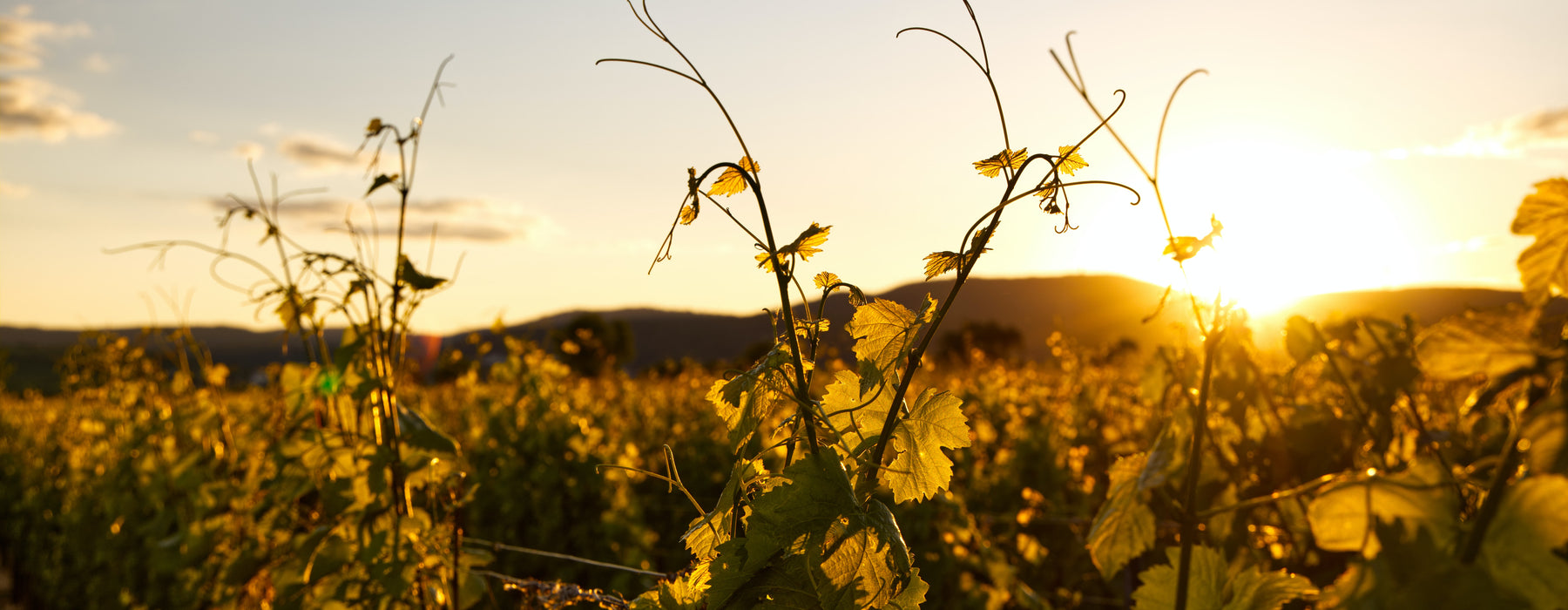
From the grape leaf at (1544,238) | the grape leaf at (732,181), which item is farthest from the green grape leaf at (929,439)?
the grape leaf at (1544,238)

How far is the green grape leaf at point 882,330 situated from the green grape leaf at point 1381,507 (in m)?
0.44

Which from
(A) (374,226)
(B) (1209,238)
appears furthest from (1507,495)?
(A) (374,226)

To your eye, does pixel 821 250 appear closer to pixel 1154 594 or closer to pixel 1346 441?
pixel 1154 594

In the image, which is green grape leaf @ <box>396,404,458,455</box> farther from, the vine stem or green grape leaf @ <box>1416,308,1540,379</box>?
green grape leaf @ <box>1416,308,1540,379</box>

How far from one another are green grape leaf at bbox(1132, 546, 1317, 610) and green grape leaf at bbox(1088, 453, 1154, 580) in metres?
0.16

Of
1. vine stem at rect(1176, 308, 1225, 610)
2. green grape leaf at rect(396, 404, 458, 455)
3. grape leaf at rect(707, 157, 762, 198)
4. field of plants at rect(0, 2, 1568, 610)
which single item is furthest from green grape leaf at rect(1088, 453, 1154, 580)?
green grape leaf at rect(396, 404, 458, 455)

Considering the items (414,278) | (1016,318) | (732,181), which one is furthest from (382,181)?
(1016,318)

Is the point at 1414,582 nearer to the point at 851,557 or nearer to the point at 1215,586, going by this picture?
the point at 851,557

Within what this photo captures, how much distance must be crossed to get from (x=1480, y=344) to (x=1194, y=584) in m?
0.57

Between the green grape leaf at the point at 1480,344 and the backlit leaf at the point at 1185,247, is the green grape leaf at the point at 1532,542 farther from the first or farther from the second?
the backlit leaf at the point at 1185,247

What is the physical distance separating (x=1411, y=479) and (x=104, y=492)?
7.93 meters

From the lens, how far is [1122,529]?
146 cm

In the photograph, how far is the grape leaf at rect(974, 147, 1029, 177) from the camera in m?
0.98

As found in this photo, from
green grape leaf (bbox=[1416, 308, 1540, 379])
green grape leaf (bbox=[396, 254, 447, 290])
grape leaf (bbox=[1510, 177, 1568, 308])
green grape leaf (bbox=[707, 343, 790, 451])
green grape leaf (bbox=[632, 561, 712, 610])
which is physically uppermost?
green grape leaf (bbox=[396, 254, 447, 290])
